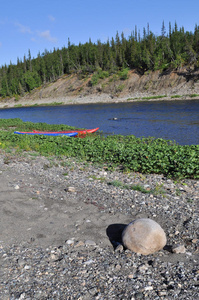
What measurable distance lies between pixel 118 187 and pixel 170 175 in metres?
2.46

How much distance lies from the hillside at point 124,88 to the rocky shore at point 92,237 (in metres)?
59.2

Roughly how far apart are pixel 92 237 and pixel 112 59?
354 ft

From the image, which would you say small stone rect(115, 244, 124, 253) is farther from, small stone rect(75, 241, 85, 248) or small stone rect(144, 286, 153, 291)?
small stone rect(144, 286, 153, 291)

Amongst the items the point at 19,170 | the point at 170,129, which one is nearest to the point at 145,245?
the point at 19,170

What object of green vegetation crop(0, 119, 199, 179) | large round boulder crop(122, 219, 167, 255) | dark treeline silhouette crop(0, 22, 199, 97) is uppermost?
dark treeline silhouette crop(0, 22, 199, 97)

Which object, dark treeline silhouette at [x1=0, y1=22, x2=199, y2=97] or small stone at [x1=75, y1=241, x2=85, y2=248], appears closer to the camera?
small stone at [x1=75, y1=241, x2=85, y2=248]

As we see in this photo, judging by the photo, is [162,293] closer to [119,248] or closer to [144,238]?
[144,238]

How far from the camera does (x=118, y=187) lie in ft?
32.7

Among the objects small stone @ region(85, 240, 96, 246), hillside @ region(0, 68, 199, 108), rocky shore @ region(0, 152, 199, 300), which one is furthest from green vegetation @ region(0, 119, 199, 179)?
hillside @ region(0, 68, 199, 108)

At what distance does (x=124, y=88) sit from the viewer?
87.9 meters

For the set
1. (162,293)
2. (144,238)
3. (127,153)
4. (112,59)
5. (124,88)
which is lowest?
(162,293)

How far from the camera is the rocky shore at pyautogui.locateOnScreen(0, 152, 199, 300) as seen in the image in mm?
4742

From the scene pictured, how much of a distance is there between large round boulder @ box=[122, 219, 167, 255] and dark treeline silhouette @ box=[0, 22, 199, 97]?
8086 cm

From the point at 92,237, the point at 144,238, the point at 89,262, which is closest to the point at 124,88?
the point at 92,237
